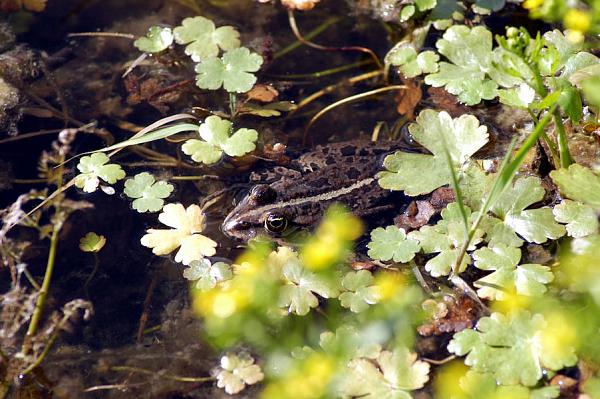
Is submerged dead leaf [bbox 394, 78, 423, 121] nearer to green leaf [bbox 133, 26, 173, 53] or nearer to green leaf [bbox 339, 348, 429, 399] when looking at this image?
green leaf [bbox 133, 26, 173, 53]

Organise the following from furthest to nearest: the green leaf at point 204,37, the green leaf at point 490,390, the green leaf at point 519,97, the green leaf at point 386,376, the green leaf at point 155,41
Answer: the green leaf at point 155,41 → the green leaf at point 204,37 → the green leaf at point 519,97 → the green leaf at point 386,376 → the green leaf at point 490,390

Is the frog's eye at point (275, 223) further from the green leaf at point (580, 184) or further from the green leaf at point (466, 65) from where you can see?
the green leaf at point (580, 184)

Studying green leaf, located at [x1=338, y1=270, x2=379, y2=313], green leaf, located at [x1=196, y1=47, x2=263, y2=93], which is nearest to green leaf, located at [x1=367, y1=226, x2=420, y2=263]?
green leaf, located at [x1=338, y1=270, x2=379, y2=313]

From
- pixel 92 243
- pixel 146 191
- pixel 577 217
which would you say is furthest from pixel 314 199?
pixel 577 217

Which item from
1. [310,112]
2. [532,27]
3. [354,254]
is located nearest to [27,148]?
[310,112]

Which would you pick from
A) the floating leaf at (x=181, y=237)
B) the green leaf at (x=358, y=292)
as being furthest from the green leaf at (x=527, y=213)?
the floating leaf at (x=181, y=237)
